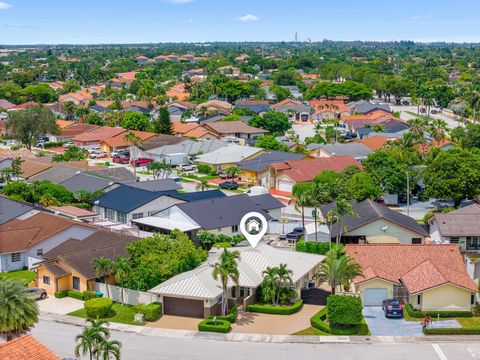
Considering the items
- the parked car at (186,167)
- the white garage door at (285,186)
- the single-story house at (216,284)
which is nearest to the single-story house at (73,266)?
the single-story house at (216,284)

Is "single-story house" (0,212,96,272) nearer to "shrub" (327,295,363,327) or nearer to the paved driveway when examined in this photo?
"shrub" (327,295,363,327)

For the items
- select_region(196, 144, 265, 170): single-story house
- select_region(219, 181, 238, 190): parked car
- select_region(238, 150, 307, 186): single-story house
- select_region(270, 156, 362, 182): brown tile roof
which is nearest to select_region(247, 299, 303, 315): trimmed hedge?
select_region(270, 156, 362, 182): brown tile roof

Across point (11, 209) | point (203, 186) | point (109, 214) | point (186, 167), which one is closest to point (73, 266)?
point (11, 209)

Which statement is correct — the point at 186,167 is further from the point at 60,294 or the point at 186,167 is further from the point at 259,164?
the point at 60,294

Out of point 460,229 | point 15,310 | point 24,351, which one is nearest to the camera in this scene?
point 24,351

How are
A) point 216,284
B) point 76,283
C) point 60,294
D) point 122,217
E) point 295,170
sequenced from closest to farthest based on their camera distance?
point 216,284
point 60,294
point 76,283
point 122,217
point 295,170

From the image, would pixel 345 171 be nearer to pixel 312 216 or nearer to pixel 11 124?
pixel 312 216
